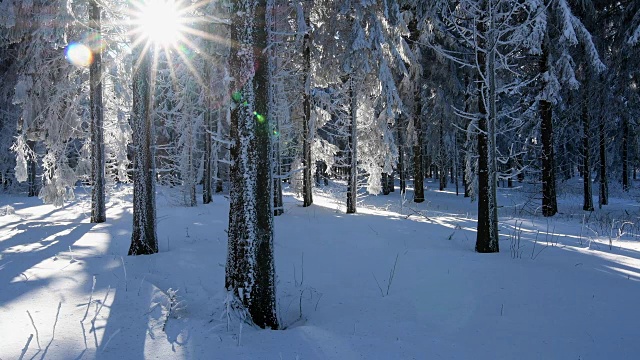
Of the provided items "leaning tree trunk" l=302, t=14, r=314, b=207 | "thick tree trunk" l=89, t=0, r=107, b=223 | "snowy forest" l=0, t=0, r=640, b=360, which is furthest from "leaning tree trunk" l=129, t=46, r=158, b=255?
"leaning tree trunk" l=302, t=14, r=314, b=207

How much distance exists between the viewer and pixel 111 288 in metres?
4.81

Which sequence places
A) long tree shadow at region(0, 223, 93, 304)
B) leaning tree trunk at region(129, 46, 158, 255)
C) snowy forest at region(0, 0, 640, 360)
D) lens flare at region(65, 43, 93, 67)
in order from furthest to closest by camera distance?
lens flare at region(65, 43, 93, 67) → leaning tree trunk at region(129, 46, 158, 255) → long tree shadow at region(0, 223, 93, 304) → snowy forest at region(0, 0, 640, 360)

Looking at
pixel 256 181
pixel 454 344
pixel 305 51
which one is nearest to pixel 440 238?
pixel 454 344

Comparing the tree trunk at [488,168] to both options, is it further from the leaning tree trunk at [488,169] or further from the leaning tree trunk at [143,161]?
the leaning tree trunk at [143,161]

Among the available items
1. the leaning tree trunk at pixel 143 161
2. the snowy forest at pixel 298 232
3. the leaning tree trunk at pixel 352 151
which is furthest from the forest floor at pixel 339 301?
the leaning tree trunk at pixel 352 151

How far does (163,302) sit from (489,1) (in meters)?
7.77

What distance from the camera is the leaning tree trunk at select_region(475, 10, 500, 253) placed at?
7.06 m

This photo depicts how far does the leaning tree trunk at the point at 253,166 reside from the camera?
3922mm

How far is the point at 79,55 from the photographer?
11.2 m

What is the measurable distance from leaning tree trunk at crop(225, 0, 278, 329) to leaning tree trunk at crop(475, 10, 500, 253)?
4.92 metres

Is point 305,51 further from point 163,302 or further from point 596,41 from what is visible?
point 596,41

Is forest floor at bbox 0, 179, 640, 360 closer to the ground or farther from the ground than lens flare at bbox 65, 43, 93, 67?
closer to the ground

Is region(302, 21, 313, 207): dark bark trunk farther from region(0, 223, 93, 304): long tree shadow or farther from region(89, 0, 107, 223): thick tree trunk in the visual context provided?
region(0, 223, 93, 304): long tree shadow

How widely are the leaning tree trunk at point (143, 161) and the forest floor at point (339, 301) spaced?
0.58m
